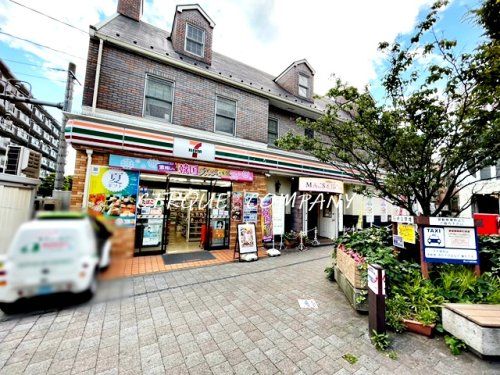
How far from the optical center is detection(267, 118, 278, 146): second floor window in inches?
456

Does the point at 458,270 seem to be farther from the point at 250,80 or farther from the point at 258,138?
the point at 250,80

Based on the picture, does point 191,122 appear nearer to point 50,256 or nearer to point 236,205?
point 236,205

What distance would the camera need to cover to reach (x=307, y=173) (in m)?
11.3

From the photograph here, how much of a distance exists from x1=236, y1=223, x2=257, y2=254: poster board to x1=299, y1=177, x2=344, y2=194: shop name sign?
11.8 ft

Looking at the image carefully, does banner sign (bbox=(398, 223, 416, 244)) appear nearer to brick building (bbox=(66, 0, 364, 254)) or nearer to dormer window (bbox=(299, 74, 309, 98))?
brick building (bbox=(66, 0, 364, 254))

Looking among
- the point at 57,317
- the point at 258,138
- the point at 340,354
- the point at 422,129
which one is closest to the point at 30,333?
the point at 57,317

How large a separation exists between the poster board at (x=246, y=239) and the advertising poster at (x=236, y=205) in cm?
91

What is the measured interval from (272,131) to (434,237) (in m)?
8.37

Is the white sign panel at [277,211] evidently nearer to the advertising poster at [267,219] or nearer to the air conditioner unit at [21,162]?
the advertising poster at [267,219]

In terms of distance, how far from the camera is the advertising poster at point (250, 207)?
9586 mm

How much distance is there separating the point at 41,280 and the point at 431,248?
6128mm

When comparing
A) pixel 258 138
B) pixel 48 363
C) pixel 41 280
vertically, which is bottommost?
pixel 48 363

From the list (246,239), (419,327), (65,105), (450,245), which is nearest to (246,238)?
(246,239)

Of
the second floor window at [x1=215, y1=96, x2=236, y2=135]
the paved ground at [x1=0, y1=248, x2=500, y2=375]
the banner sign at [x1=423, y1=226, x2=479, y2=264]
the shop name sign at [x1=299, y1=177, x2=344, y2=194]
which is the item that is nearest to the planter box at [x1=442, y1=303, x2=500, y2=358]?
the paved ground at [x1=0, y1=248, x2=500, y2=375]
